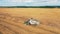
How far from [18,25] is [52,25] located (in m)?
0.21

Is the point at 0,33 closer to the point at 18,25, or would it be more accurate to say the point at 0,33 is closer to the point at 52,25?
the point at 18,25

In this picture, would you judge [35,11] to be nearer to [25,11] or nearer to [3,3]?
[25,11]

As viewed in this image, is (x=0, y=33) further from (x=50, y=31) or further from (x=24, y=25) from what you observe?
(x=50, y=31)

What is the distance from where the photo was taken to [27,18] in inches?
29.6

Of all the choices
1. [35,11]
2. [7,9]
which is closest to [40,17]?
[35,11]

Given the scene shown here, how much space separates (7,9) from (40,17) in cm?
22

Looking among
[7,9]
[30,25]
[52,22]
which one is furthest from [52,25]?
[7,9]

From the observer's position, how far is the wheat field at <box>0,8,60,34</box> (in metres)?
0.71

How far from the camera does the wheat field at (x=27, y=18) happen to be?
2.34 feet

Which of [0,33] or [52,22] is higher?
[52,22]

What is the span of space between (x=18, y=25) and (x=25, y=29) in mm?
53

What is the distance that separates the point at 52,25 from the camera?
28.0 inches

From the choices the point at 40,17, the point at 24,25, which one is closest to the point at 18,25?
the point at 24,25

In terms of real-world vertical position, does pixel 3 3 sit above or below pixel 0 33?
above
